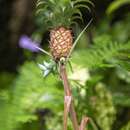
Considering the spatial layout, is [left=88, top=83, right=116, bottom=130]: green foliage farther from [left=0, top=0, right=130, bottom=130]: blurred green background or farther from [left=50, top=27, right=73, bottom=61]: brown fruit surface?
[left=50, top=27, right=73, bottom=61]: brown fruit surface

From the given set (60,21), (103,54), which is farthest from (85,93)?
(60,21)

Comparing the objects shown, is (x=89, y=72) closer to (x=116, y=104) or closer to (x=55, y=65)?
(x=116, y=104)

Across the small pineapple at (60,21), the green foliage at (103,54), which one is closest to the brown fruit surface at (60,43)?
the small pineapple at (60,21)

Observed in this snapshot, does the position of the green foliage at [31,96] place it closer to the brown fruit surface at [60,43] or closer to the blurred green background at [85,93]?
the blurred green background at [85,93]

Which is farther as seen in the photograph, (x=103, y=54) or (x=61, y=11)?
(x=103, y=54)

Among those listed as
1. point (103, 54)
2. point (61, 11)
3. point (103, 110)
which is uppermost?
point (61, 11)

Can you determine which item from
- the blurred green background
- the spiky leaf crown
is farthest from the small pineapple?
the blurred green background

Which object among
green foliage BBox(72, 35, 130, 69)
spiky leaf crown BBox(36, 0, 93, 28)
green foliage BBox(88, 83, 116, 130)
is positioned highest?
spiky leaf crown BBox(36, 0, 93, 28)

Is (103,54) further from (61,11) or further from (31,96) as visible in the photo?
(61,11)

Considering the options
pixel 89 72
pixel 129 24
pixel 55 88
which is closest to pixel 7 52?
pixel 129 24
